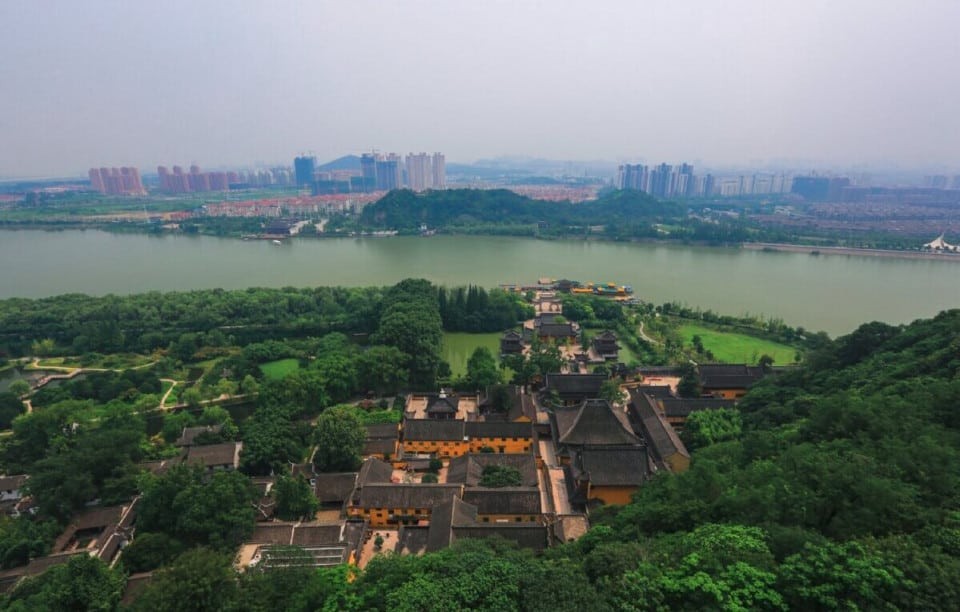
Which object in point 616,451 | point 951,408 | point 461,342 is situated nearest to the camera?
point 951,408

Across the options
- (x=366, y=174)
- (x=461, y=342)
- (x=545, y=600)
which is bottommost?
(x=461, y=342)

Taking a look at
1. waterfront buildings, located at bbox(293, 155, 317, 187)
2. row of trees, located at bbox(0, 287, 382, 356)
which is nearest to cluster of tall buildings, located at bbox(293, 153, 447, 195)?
waterfront buildings, located at bbox(293, 155, 317, 187)

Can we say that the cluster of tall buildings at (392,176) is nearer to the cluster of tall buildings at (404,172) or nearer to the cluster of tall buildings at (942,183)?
the cluster of tall buildings at (404,172)

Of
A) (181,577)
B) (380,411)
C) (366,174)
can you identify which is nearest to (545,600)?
(181,577)

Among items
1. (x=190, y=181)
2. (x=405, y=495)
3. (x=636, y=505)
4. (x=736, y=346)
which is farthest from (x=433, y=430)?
(x=190, y=181)

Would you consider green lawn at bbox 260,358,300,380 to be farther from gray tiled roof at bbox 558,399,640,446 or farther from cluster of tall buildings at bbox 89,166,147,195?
cluster of tall buildings at bbox 89,166,147,195

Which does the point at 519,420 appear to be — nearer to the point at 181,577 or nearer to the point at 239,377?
the point at 181,577
